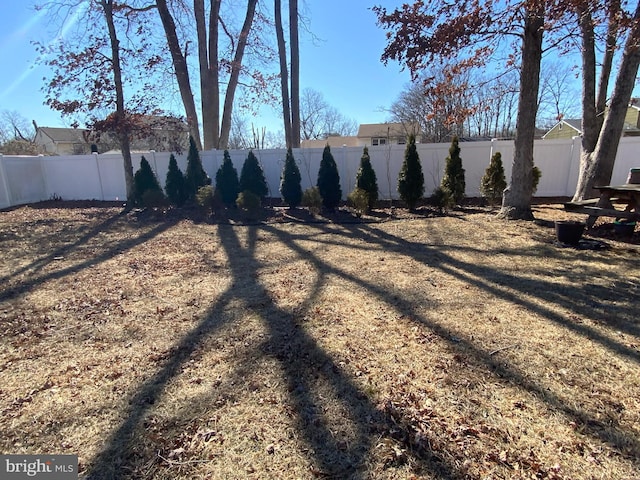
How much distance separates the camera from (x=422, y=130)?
29125mm

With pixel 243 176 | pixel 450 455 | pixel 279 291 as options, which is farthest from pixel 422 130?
pixel 450 455

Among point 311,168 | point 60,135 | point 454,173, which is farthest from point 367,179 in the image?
point 60,135

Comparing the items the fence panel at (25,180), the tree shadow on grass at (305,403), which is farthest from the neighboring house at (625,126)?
the fence panel at (25,180)

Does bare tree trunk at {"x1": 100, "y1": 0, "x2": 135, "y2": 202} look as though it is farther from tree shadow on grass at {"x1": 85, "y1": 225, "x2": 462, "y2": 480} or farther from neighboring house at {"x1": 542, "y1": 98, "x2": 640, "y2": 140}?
neighboring house at {"x1": 542, "y1": 98, "x2": 640, "y2": 140}

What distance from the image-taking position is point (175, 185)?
9406mm

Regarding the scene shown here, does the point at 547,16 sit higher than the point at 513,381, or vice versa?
the point at 547,16

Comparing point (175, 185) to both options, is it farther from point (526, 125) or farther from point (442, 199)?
point (526, 125)

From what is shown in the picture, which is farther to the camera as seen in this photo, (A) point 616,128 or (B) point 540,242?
(A) point 616,128

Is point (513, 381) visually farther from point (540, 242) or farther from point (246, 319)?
point (540, 242)

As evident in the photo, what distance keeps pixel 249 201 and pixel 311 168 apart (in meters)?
2.71

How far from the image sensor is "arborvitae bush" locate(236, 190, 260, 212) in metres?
8.27

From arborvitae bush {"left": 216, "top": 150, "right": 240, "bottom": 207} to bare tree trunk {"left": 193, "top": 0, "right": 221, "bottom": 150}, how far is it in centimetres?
376

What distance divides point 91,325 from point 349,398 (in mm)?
2467

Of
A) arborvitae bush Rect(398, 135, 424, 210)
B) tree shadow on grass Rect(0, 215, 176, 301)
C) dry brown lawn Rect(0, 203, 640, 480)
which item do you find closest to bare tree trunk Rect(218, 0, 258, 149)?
tree shadow on grass Rect(0, 215, 176, 301)
